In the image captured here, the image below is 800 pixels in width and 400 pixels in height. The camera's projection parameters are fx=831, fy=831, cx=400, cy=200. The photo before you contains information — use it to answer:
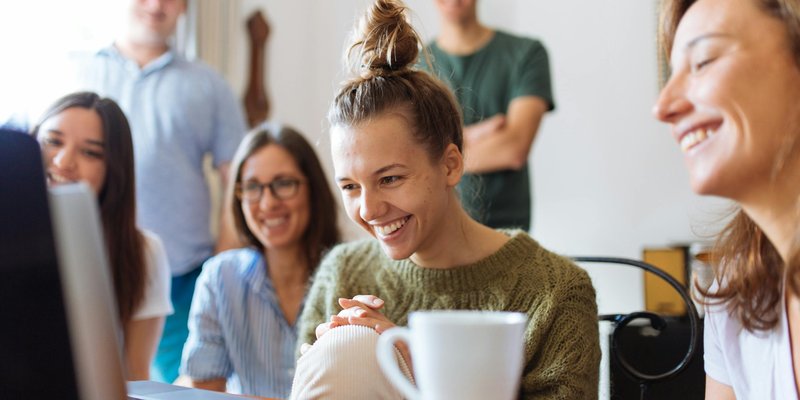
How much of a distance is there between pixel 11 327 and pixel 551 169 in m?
3.18

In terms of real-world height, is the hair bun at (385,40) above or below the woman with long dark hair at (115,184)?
above

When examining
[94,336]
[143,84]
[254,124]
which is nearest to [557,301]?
[94,336]

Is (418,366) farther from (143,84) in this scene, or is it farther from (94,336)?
(143,84)

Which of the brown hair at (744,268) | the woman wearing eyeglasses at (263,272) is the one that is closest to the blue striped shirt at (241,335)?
the woman wearing eyeglasses at (263,272)

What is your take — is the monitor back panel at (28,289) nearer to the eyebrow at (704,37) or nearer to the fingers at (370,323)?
the fingers at (370,323)

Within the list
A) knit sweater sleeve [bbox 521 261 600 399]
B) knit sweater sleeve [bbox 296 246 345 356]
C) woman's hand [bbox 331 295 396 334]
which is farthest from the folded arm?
woman's hand [bbox 331 295 396 334]

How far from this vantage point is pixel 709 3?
2.93 ft

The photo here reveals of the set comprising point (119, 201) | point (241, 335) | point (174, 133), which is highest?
point (174, 133)

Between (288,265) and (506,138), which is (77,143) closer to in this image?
(288,265)

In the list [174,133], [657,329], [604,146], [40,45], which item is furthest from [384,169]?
[604,146]

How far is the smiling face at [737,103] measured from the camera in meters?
0.82

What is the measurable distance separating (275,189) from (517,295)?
0.88 meters

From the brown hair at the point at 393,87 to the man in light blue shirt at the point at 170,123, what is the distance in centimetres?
141

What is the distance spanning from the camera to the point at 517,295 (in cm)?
139
